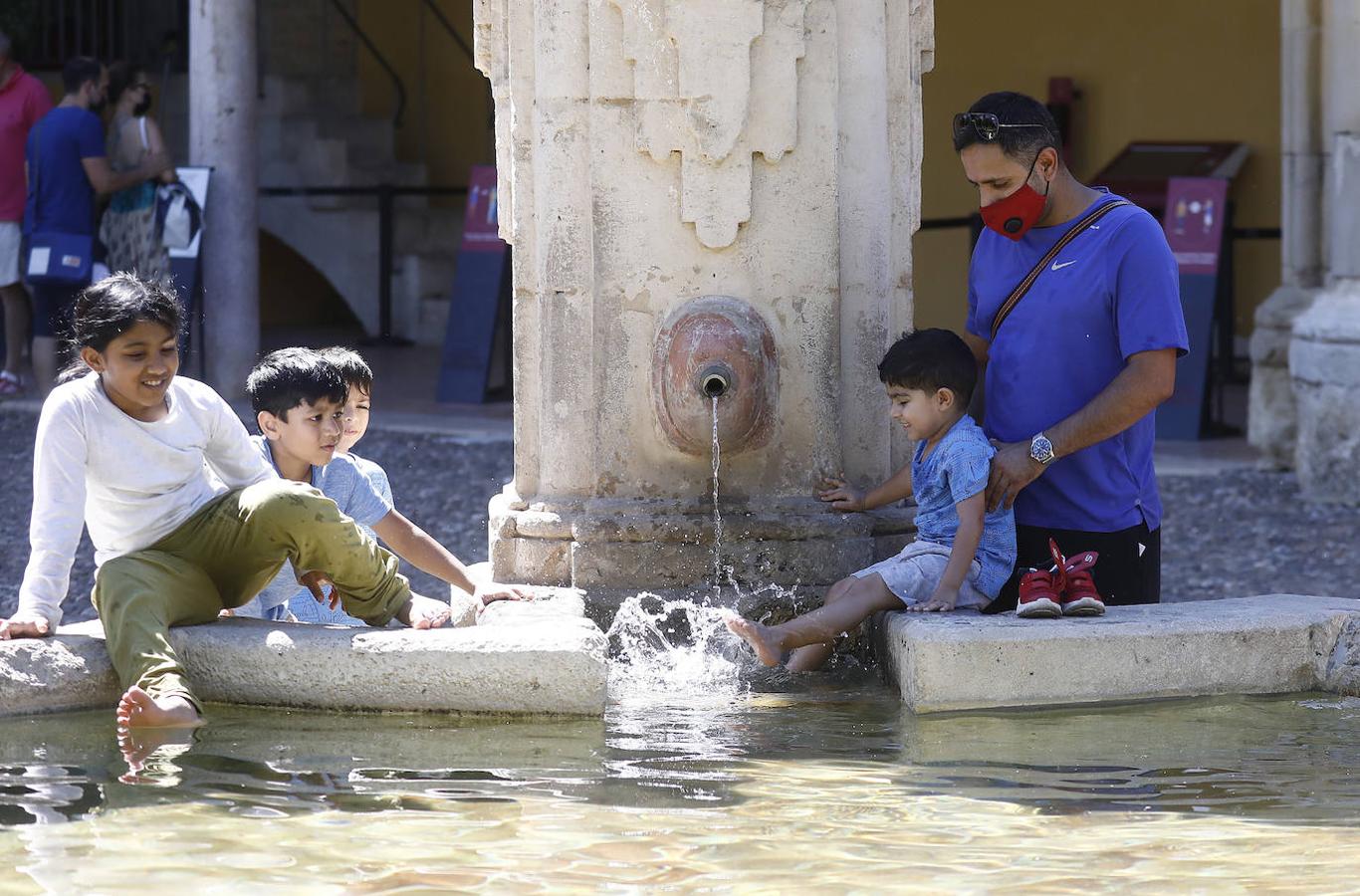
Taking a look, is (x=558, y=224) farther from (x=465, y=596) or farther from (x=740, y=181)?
(x=465, y=596)

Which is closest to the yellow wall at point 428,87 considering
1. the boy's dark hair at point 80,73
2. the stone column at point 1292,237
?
the boy's dark hair at point 80,73

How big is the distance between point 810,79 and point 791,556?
1073 mm

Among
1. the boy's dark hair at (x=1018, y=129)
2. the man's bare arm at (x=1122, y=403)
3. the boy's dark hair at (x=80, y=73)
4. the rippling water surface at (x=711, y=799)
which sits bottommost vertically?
the rippling water surface at (x=711, y=799)

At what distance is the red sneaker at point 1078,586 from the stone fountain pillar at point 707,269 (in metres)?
0.62

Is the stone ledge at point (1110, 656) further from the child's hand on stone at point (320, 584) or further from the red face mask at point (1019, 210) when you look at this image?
the child's hand on stone at point (320, 584)

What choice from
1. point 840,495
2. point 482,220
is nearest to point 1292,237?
point 482,220

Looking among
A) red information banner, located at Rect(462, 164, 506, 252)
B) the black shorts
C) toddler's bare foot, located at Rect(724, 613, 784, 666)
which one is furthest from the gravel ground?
toddler's bare foot, located at Rect(724, 613, 784, 666)

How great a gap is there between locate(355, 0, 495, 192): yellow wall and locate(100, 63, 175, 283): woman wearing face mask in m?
3.84

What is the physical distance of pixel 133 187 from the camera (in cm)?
1080

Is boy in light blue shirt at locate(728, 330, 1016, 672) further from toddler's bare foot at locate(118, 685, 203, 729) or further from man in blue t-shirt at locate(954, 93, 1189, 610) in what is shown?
toddler's bare foot at locate(118, 685, 203, 729)

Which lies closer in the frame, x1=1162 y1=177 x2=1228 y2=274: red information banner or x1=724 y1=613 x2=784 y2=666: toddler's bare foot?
x1=724 y1=613 x2=784 y2=666: toddler's bare foot

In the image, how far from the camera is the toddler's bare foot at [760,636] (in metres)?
4.36

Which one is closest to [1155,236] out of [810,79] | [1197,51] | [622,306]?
[810,79]

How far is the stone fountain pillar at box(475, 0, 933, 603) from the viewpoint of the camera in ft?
15.6
